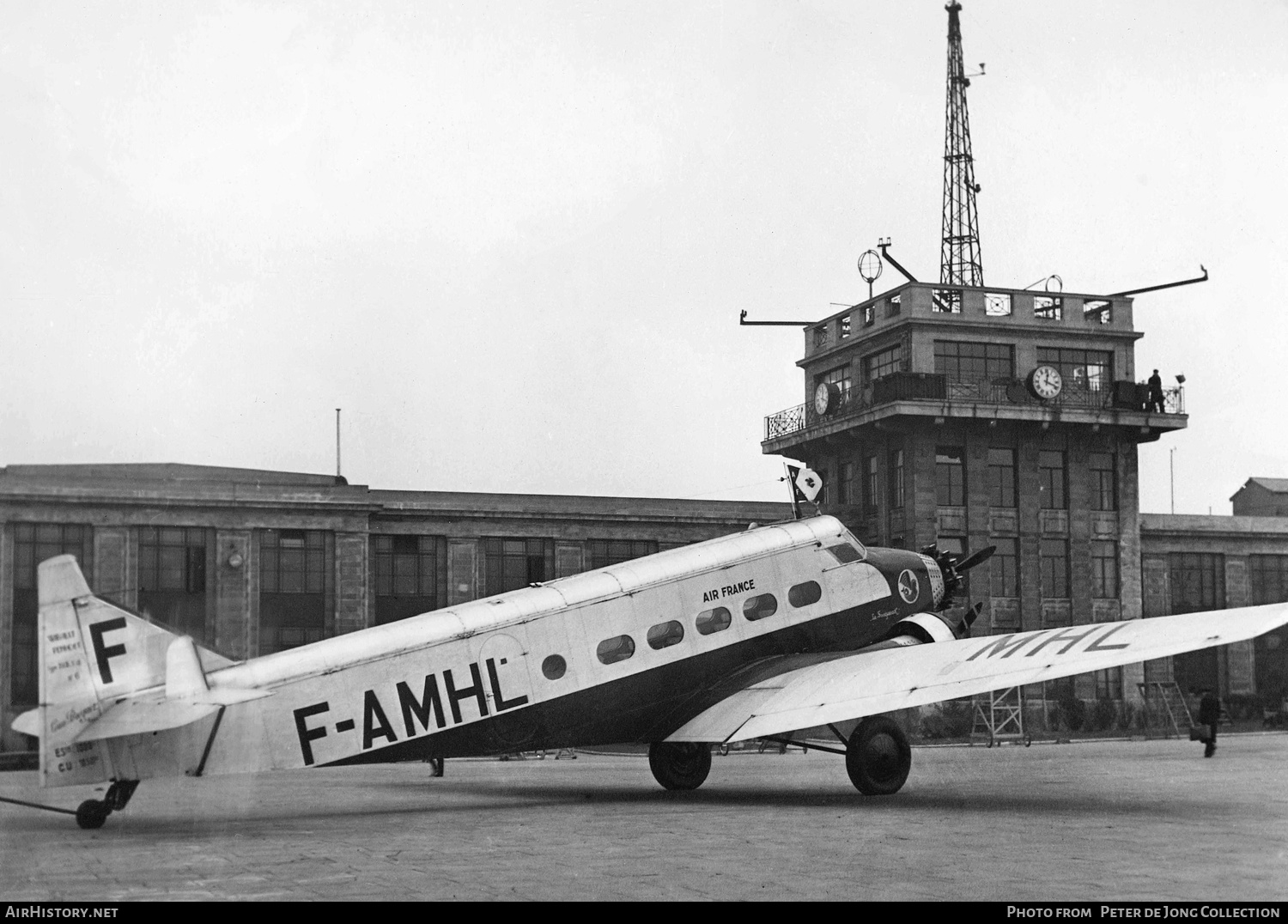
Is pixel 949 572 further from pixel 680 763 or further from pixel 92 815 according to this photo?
pixel 92 815

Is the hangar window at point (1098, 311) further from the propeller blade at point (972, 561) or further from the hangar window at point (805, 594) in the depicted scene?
the hangar window at point (805, 594)

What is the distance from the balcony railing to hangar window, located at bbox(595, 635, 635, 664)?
4494 centimetres

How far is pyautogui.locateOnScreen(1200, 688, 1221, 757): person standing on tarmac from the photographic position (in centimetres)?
4041

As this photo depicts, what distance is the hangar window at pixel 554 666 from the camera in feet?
77.4

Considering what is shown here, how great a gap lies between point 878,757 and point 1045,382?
49342 millimetres

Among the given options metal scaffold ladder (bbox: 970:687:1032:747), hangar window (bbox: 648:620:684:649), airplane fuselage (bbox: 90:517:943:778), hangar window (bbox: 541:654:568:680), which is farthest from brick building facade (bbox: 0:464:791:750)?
metal scaffold ladder (bbox: 970:687:1032:747)

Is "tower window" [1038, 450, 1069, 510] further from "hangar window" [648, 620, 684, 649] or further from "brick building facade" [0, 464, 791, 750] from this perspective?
"hangar window" [648, 620, 684, 649]

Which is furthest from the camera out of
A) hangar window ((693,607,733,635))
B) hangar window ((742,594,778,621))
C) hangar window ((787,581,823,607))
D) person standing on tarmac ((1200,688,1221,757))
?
person standing on tarmac ((1200,688,1221,757))

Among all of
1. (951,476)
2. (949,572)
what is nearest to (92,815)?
(949,572)

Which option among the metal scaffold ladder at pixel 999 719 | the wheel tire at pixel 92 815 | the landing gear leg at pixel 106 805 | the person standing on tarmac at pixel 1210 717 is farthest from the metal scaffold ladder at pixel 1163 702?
the wheel tire at pixel 92 815

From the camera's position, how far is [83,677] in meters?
18.6

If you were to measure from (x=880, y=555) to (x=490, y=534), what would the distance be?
40.9 metres
